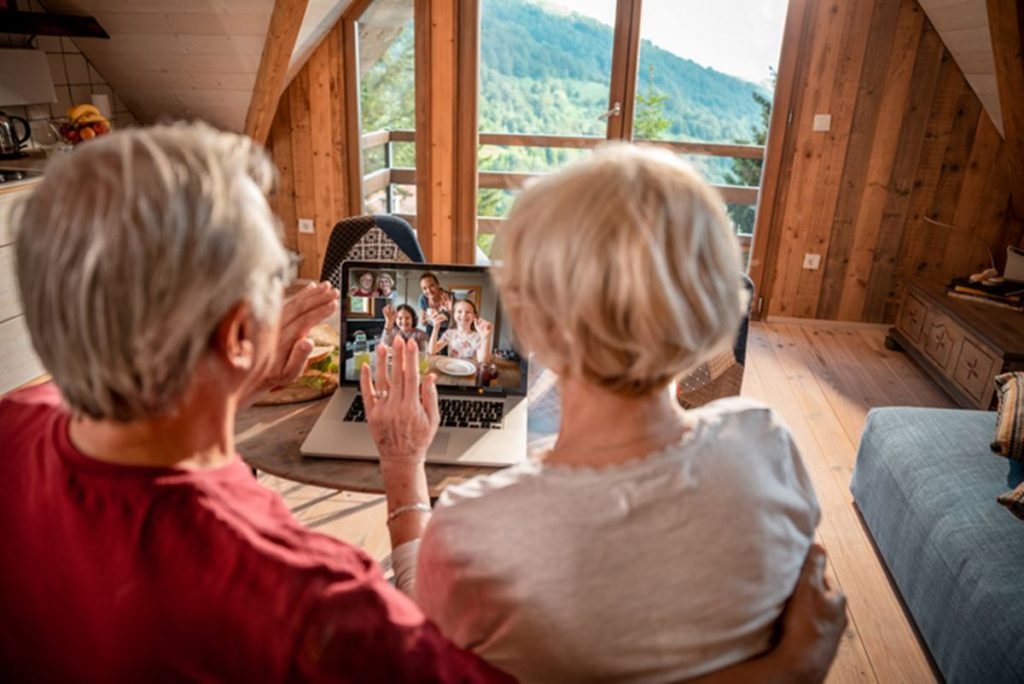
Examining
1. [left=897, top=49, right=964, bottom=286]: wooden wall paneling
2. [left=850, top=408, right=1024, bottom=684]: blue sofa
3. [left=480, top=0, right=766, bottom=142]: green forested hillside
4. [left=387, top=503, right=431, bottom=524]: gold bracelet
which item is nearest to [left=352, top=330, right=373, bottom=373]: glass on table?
[left=387, top=503, right=431, bottom=524]: gold bracelet

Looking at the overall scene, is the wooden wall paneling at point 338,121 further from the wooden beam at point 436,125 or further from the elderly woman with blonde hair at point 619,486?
the elderly woman with blonde hair at point 619,486

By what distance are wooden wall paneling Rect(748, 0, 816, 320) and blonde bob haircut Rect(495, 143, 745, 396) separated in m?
3.64

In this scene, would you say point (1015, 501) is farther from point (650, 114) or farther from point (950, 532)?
point (650, 114)

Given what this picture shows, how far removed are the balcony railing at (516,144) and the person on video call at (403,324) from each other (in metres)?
2.75

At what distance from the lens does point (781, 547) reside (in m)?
0.76

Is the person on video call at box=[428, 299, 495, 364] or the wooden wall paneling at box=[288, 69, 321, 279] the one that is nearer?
the person on video call at box=[428, 299, 495, 364]

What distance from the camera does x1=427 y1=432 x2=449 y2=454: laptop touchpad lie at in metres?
1.30

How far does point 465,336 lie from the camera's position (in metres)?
1.46

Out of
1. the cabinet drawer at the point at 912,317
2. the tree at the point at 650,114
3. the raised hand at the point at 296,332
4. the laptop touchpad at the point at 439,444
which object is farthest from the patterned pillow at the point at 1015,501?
the tree at the point at 650,114

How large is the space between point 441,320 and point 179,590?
3.04ft

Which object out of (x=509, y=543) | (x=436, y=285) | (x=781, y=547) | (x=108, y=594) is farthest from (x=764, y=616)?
(x=436, y=285)

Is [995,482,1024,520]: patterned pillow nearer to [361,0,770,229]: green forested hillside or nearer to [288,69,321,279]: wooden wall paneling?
[361,0,770,229]: green forested hillside

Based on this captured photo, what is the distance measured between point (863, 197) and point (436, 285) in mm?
3418

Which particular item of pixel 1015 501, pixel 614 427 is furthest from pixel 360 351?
pixel 1015 501
